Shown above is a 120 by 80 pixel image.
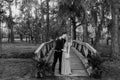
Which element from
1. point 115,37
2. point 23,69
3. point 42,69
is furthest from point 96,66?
point 115,37

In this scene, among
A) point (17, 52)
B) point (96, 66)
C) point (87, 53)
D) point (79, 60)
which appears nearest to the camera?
point (96, 66)

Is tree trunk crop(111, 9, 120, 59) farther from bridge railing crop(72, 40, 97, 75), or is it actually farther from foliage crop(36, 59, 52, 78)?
foliage crop(36, 59, 52, 78)

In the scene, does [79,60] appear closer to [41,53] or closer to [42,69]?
[41,53]

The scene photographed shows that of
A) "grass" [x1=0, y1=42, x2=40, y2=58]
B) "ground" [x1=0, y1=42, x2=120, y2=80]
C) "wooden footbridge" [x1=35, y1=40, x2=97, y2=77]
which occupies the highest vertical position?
"wooden footbridge" [x1=35, y1=40, x2=97, y2=77]

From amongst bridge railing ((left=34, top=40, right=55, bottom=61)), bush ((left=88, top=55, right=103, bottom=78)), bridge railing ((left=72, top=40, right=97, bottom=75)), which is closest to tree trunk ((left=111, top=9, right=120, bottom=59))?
bridge railing ((left=72, top=40, right=97, bottom=75))

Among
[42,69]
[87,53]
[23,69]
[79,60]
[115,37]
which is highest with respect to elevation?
[115,37]

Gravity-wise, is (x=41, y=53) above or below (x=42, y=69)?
above

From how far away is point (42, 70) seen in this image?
6.78 metres

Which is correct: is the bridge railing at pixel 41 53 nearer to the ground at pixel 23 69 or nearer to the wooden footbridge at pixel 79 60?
the wooden footbridge at pixel 79 60

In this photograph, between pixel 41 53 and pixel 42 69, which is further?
pixel 41 53

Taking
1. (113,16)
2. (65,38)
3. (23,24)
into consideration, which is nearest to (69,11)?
(113,16)

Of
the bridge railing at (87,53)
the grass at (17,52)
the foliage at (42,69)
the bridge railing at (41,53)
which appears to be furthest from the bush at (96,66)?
the grass at (17,52)

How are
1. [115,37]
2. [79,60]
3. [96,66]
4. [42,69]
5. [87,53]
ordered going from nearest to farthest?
[42,69]
[96,66]
[87,53]
[79,60]
[115,37]

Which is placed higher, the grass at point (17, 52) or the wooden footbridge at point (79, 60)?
the wooden footbridge at point (79, 60)
